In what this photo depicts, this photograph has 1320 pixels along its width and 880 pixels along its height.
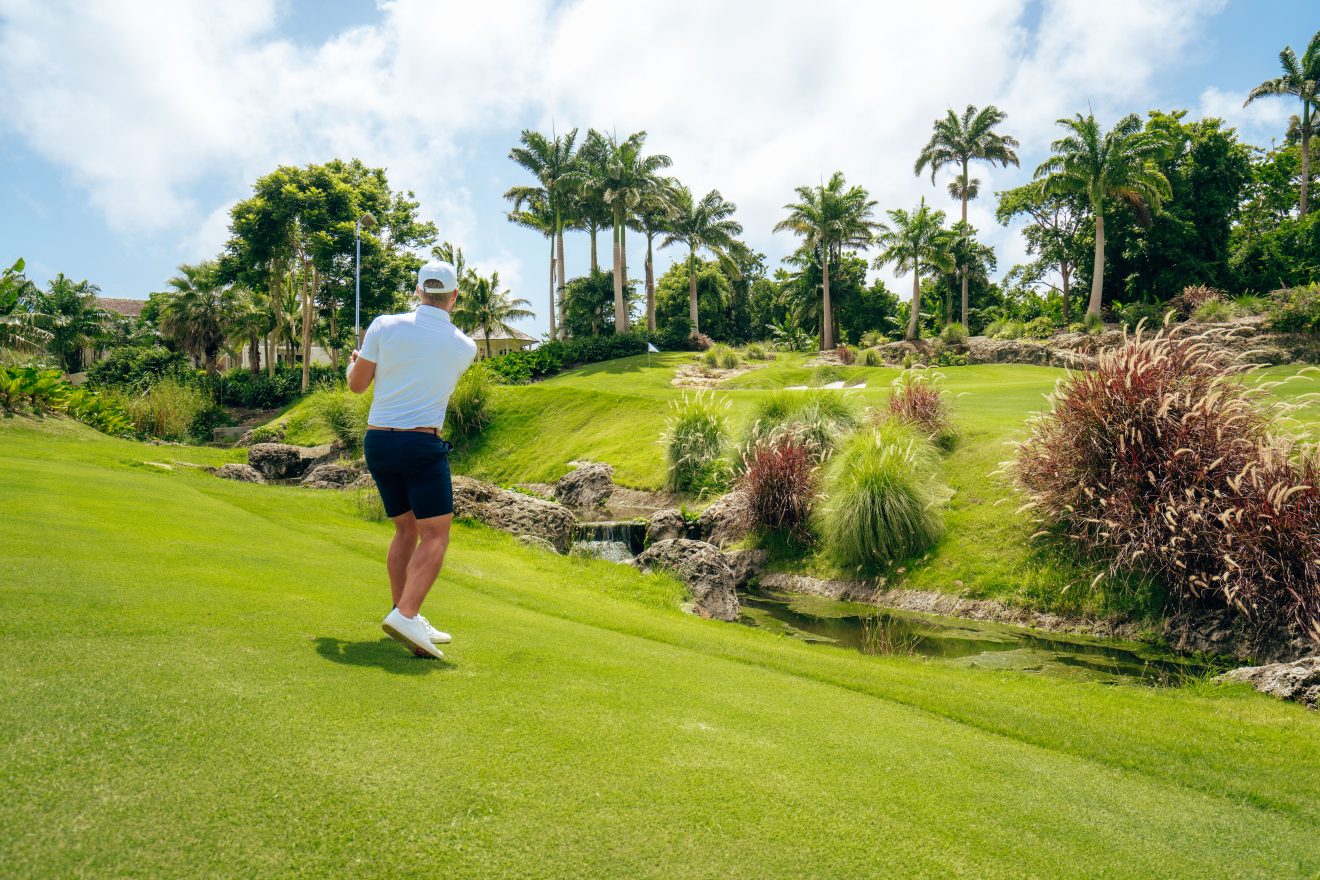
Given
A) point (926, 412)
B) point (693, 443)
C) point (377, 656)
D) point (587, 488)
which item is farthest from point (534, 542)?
point (377, 656)

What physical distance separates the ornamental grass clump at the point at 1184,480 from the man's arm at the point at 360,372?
10.8 m

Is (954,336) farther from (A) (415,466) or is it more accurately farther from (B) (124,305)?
(B) (124,305)

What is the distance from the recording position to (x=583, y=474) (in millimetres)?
24891

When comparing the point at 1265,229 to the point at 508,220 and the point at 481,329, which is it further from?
the point at 481,329

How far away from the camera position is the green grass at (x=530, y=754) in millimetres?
3100

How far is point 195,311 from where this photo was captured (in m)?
62.0

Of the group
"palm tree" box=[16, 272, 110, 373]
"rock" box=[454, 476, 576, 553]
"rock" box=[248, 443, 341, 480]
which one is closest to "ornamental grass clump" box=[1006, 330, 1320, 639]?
"rock" box=[454, 476, 576, 553]

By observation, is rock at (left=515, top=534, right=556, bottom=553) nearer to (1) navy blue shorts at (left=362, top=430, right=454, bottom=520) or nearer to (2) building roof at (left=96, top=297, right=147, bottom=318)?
(1) navy blue shorts at (left=362, top=430, right=454, bottom=520)

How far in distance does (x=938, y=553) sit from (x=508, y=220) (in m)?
62.6

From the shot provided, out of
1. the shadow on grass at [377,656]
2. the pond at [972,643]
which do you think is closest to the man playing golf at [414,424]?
the shadow on grass at [377,656]

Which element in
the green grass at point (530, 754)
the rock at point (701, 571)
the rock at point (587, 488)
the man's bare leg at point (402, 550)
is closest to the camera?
the green grass at point (530, 754)

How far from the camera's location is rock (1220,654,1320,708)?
818 centimetres

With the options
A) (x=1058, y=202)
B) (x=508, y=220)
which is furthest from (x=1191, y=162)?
(x=508, y=220)

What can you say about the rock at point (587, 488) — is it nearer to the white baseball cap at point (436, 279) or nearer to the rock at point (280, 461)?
the rock at point (280, 461)
